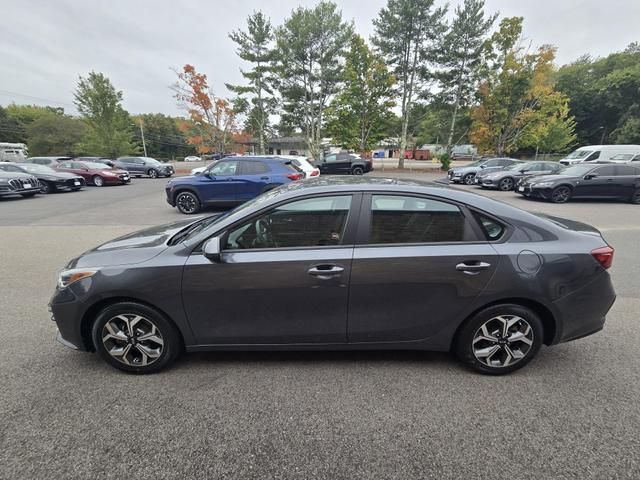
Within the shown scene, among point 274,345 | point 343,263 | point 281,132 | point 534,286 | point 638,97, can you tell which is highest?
point 638,97

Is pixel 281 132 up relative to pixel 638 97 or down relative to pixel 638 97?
down

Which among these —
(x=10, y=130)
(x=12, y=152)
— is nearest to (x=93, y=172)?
(x=12, y=152)

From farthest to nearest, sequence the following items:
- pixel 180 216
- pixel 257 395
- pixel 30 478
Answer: pixel 180 216 < pixel 257 395 < pixel 30 478

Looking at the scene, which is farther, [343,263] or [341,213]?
[341,213]

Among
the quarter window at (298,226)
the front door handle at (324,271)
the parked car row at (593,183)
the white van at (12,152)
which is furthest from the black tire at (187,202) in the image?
the white van at (12,152)

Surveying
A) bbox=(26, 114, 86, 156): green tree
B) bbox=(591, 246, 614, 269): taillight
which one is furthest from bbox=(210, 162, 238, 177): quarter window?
bbox=(26, 114, 86, 156): green tree

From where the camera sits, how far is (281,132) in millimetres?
29094

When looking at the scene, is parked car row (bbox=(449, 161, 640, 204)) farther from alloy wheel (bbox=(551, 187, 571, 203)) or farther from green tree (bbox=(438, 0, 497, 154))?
green tree (bbox=(438, 0, 497, 154))

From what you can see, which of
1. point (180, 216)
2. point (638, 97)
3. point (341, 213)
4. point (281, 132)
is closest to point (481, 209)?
point (341, 213)

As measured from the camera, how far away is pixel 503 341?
7.73 ft

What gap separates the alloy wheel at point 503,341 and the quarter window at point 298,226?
1372mm

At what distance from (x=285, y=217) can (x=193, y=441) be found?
5.33ft

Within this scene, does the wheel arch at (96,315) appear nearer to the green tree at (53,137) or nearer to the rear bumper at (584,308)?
the rear bumper at (584,308)

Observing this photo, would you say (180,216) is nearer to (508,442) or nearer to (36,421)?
(36,421)
